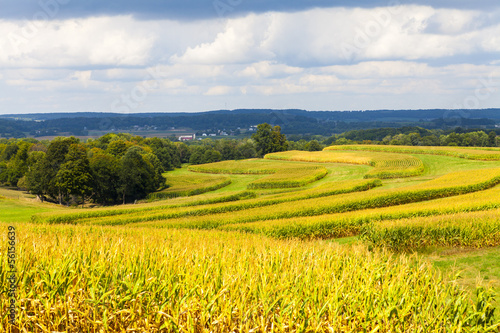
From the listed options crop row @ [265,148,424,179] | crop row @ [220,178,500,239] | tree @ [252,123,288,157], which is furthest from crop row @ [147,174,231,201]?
tree @ [252,123,288,157]

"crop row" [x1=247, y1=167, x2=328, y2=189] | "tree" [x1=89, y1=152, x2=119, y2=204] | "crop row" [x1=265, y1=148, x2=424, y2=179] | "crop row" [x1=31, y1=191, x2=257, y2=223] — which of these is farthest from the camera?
"tree" [x1=89, y1=152, x2=119, y2=204]

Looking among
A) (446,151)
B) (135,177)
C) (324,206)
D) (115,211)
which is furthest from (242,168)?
(324,206)

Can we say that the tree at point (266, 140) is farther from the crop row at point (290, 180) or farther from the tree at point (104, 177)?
the tree at point (104, 177)

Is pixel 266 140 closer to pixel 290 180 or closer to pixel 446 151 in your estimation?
pixel 446 151

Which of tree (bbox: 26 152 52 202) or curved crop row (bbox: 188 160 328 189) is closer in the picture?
curved crop row (bbox: 188 160 328 189)

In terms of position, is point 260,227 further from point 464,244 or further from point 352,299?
point 352,299

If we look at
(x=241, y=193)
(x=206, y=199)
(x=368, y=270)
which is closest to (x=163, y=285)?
(x=368, y=270)

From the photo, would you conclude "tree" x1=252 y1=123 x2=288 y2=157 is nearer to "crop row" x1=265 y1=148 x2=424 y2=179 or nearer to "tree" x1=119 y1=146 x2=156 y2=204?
"crop row" x1=265 y1=148 x2=424 y2=179

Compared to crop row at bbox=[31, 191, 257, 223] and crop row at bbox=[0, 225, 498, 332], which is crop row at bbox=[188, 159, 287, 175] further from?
crop row at bbox=[0, 225, 498, 332]

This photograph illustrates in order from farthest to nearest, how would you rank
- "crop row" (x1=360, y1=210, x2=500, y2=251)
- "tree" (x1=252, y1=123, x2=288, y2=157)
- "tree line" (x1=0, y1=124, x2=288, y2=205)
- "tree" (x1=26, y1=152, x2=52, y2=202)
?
"tree" (x1=252, y1=123, x2=288, y2=157)
"tree" (x1=26, y1=152, x2=52, y2=202)
"tree line" (x1=0, y1=124, x2=288, y2=205)
"crop row" (x1=360, y1=210, x2=500, y2=251)

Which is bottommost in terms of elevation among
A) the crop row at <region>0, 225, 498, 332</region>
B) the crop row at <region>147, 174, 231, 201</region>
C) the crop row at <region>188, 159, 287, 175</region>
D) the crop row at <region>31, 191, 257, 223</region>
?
the crop row at <region>147, 174, 231, 201</region>

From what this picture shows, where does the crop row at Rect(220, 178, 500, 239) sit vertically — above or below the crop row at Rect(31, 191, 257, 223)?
above

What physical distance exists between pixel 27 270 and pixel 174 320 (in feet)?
10.7

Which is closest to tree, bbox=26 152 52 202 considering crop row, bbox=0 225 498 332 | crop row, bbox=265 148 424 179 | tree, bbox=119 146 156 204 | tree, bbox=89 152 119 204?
tree, bbox=89 152 119 204
